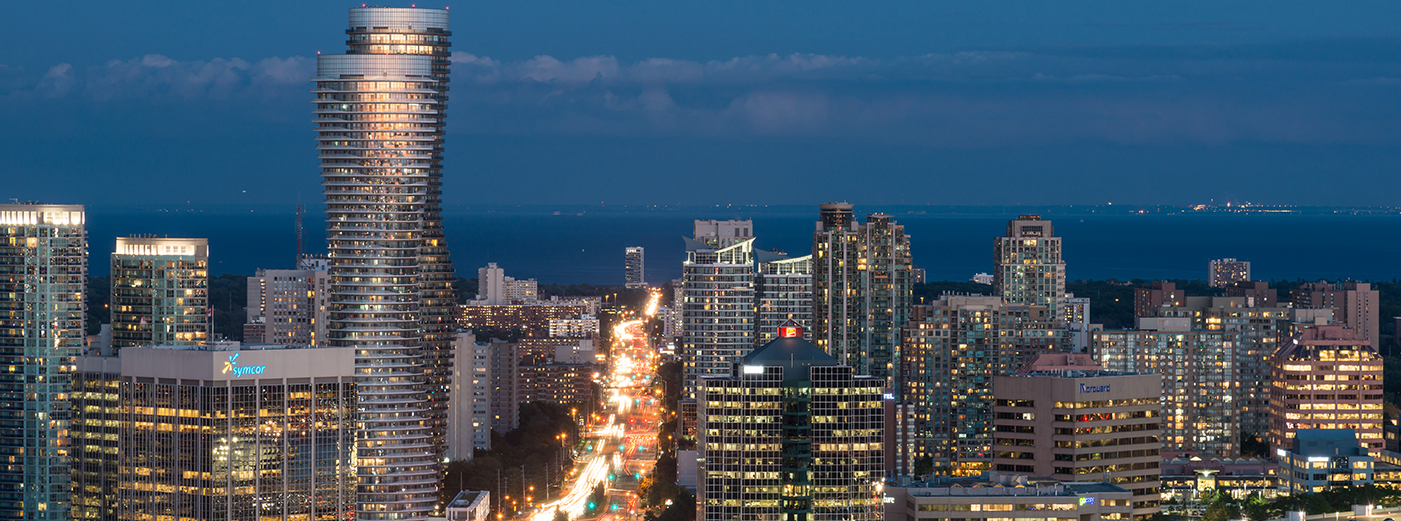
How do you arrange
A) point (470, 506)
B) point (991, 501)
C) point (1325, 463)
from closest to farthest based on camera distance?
point (991, 501), point (470, 506), point (1325, 463)

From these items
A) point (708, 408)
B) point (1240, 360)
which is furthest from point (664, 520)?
point (1240, 360)

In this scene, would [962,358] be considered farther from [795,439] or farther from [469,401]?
[795,439]

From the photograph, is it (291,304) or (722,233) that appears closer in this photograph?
(722,233)

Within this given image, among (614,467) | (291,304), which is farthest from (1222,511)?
(291,304)

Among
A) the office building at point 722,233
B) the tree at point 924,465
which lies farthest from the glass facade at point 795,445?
the office building at point 722,233

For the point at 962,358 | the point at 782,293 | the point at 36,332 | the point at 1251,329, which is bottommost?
the point at 962,358

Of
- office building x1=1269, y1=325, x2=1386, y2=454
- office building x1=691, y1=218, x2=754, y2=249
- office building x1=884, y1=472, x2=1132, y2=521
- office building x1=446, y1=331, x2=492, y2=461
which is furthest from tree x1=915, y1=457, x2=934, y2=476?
office building x1=884, y1=472, x2=1132, y2=521

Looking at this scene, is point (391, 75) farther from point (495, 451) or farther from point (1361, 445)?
point (1361, 445)
